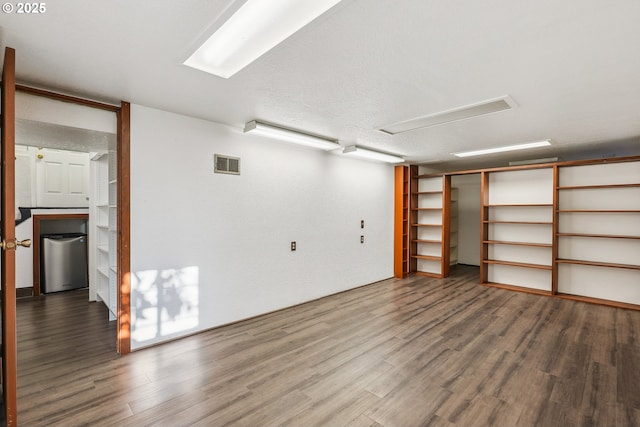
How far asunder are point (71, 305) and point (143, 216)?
108 inches

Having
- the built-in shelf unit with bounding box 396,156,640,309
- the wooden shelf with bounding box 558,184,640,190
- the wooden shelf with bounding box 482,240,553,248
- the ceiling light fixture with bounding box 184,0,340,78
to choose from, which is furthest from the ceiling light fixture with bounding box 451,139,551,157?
the ceiling light fixture with bounding box 184,0,340,78

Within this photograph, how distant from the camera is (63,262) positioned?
4.99m

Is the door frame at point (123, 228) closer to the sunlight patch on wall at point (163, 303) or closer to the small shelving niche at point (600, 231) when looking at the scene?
the sunlight patch on wall at point (163, 303)

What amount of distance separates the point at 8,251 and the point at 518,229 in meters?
6.81

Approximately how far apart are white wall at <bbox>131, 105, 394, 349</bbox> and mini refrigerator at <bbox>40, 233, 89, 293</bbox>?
3354mm

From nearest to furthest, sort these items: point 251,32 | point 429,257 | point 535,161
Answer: point 251,32 → point 535,161 → point 429,257

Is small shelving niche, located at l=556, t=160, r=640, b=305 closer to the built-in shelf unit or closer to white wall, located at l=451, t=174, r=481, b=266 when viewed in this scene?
the built-in shelf unit

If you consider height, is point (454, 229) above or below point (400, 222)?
below

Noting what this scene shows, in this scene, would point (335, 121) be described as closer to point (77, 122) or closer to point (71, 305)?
point (77, 122)

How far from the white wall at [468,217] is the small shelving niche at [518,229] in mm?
2005

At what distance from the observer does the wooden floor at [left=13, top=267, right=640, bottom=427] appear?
2012 mm

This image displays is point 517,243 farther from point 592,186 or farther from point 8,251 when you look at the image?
point 8,251

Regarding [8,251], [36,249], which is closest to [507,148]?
[8,251]

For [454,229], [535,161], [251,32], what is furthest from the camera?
[454,229]
